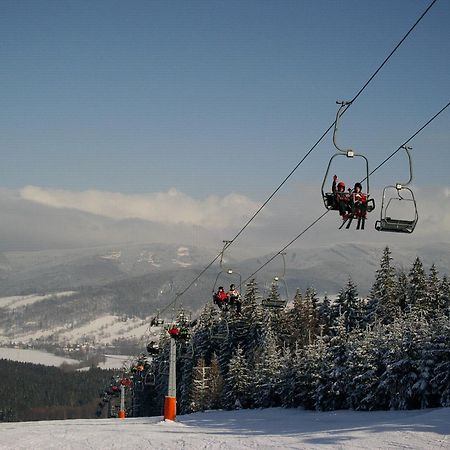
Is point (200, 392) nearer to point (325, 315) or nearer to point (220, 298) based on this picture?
point (325, 315)

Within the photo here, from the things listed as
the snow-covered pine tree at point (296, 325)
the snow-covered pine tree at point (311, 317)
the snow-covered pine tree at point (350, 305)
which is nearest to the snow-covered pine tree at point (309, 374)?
the snow-covered pine tree at point (350, 305)

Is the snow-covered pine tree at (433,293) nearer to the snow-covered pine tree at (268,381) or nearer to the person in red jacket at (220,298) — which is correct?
the snow-covered pine tree at (268,381)

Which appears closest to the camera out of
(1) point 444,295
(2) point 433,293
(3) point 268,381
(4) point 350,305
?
(3) point 268,381

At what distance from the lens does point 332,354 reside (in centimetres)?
4947

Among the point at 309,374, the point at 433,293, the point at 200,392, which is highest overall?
the point at 433,293

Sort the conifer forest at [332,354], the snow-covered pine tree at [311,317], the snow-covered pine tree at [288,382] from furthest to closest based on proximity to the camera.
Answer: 1. the snow-covered pine tree at [311,317]
2. the snow-covered pine tree at [288,382]
3. the conifer forest at [332,354]

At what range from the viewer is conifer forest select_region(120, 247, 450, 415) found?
42.1 metres

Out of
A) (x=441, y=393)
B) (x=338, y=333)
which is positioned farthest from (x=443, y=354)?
(x=338, y=333)

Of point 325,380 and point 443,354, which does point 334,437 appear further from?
point 325,380

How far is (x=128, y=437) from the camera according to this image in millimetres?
25953

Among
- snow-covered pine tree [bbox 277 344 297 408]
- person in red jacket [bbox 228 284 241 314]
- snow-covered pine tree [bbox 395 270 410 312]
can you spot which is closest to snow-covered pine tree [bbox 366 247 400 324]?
snow-covered pine tree [bbox 395 270 410 312]

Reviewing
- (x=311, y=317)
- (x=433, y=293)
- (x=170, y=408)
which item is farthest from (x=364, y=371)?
(x=311, y=317)

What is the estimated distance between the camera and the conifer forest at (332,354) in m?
42.1

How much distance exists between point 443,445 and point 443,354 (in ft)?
68.1
